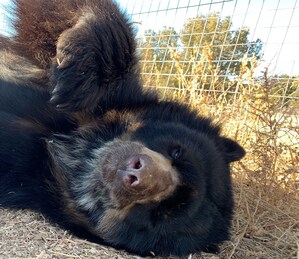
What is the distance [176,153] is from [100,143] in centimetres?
54

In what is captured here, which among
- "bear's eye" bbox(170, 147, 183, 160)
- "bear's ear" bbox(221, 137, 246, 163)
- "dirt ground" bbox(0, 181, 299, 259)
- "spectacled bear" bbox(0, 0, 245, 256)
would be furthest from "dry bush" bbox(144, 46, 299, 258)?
"bear's eye" bbox(170, 147, 183, 160)

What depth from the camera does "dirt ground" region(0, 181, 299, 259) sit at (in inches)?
91.0

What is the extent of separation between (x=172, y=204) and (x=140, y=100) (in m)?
0.84

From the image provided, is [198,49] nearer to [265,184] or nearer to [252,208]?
[265,184]

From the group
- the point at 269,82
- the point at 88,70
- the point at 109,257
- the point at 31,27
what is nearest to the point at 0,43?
the point at 31,27

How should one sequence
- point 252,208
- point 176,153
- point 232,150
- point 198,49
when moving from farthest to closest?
point 198,49, point 252,208, point 232,150, point 176,153

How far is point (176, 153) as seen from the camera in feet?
9.05

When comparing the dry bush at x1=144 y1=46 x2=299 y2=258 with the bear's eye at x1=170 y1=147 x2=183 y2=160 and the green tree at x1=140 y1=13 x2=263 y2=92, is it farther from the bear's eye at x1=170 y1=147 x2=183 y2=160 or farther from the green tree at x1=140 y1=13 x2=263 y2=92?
the green tree at x1=140 y1=13 x2=263 y2=92

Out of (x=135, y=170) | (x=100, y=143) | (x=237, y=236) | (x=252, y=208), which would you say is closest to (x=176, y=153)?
(x=135, y=170)

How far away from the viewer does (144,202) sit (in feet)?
8.27

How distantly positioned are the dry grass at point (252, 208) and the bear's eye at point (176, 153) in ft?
2.17

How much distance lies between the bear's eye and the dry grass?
66 centimetres

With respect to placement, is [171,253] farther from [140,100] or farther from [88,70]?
[88,70]

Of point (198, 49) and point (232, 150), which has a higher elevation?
point (198, 49)
